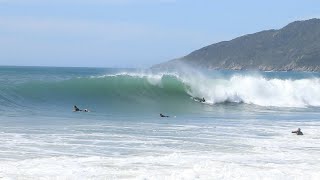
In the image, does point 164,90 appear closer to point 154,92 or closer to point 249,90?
point 154,92

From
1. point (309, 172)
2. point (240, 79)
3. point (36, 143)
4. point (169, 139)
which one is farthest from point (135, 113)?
point (240, 79)

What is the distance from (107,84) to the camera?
3828 centimetres

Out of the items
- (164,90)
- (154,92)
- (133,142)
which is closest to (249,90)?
(164,90)

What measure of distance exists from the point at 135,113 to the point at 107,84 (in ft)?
43.4

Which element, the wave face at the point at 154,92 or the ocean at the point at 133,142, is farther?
the wave face at the point at 154,92

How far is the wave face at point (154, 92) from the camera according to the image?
30.1m

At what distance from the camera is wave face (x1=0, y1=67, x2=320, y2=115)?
30109 millimetres

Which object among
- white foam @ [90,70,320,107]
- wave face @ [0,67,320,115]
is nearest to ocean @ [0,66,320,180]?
wave face @ [0,67,320,115]


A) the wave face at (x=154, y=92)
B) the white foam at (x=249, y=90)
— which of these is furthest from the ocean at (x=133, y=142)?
the white foam at (x=249, y=90)

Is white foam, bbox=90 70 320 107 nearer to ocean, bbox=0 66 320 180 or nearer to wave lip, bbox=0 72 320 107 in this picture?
wave lip, bbox=0 72 320 107

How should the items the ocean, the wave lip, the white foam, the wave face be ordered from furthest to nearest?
the white foam, the wave lip, the wave face, the ocean

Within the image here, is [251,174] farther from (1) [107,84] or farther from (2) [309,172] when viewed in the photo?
(1) [107,84]

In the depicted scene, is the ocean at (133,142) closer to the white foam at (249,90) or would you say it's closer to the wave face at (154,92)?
the wave face at (154,92)

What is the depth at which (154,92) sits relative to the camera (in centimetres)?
3709
